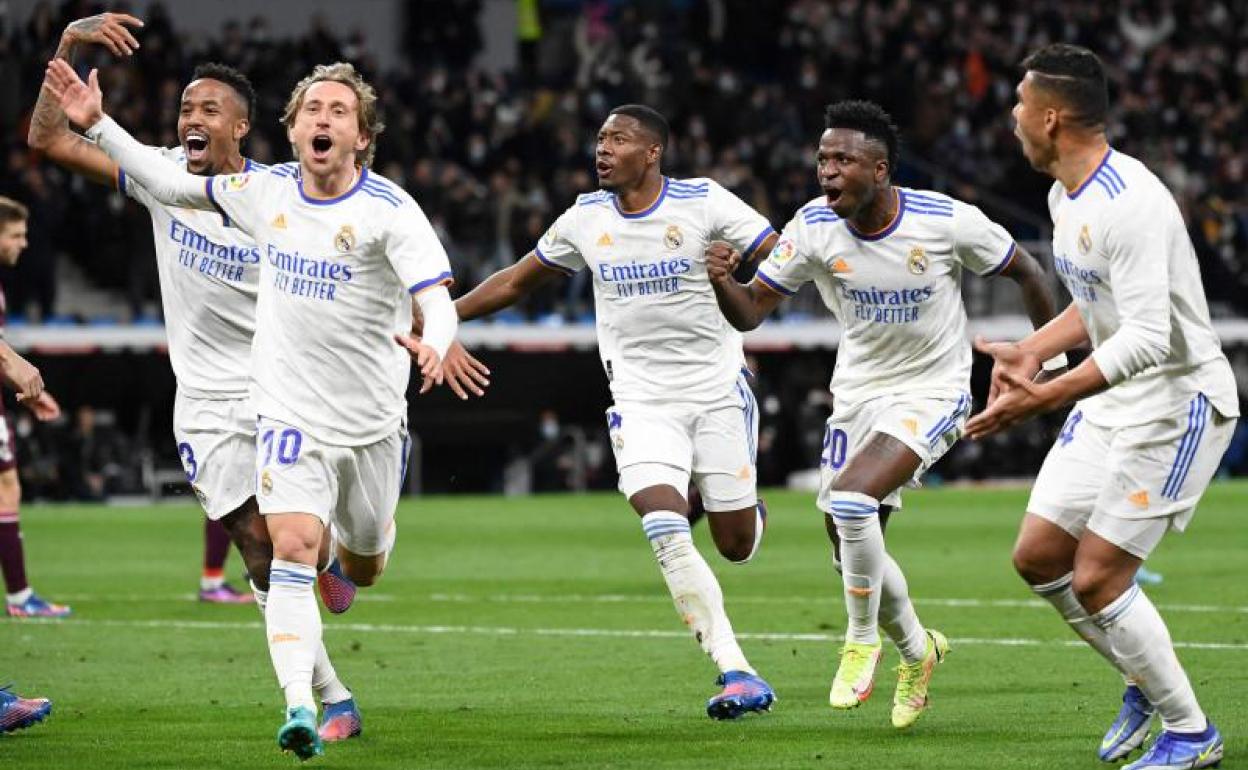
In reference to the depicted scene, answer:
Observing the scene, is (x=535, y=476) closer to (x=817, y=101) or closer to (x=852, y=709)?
(x=817, y=101)

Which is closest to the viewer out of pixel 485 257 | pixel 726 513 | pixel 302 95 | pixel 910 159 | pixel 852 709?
pixel 302 95

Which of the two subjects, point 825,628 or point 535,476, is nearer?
point 825,628

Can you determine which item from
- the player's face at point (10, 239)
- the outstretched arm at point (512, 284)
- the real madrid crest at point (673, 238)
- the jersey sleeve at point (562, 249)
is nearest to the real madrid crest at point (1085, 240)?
the real madrid crest at point (673, 238)

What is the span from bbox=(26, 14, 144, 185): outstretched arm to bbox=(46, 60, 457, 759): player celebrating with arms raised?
0.32 metres

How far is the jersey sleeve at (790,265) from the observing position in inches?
395

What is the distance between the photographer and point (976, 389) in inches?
1241

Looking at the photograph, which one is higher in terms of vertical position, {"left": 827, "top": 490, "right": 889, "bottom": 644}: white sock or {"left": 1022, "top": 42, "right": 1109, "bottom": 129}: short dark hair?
{"left": 1022, "top": 42, "right": 1109, "bottom": 129}: short dark hair

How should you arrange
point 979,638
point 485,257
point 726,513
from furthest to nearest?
point 485,257 < point 979,638 < point 726,513

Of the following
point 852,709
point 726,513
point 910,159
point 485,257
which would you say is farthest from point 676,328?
point 910,159

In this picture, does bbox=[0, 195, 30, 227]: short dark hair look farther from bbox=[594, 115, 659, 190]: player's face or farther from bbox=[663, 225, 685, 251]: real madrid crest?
bbox=[663, 225, 685, 251]: real madrid crest

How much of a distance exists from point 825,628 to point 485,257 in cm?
A: 1758

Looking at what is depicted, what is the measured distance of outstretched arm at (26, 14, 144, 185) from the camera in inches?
367

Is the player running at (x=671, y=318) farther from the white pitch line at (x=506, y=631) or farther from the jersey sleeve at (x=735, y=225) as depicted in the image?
the white pitch line at (x=506, y=631)

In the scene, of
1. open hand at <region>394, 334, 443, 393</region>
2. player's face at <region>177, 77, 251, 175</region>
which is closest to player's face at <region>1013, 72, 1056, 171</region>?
open hand at <region>394, 334, 443, 393</region>
